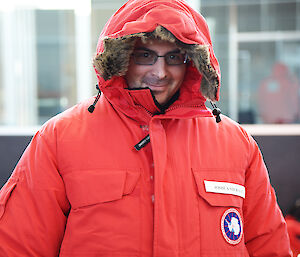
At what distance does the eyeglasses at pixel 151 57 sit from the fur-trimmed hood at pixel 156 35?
0.03 meters

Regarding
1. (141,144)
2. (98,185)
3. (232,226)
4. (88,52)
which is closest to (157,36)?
(141,144)

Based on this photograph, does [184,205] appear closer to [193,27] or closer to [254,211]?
[254,211]

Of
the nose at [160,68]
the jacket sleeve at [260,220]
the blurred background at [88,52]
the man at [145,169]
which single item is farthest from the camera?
the blurred background at [88,52]

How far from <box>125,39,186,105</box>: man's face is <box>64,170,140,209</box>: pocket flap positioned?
36 cm

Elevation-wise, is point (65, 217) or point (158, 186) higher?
point (158, 186)

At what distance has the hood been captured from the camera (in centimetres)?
158

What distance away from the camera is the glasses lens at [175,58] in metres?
1.67

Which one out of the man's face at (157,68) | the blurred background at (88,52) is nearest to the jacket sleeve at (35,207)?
the man's face at (157,68)

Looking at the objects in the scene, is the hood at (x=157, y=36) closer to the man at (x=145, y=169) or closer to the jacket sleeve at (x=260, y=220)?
the man at (x=145, y=169)

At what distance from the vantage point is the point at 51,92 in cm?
673

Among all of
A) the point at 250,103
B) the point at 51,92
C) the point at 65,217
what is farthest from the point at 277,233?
the point at 51,92

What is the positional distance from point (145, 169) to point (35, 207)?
427 mm

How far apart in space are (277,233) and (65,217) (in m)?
0.89

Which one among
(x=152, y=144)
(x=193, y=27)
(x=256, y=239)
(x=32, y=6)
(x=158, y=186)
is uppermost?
(x=32, y=6)
